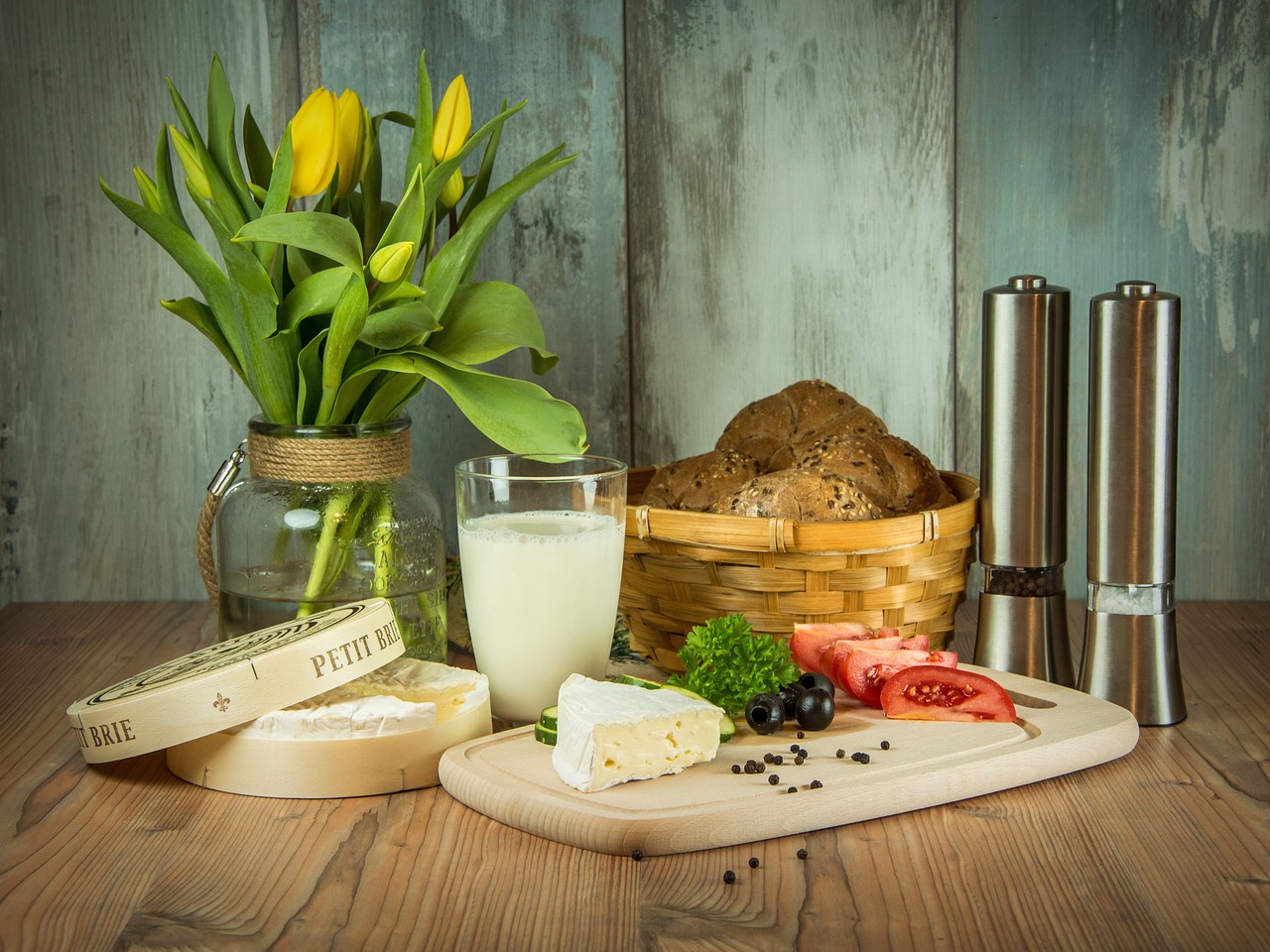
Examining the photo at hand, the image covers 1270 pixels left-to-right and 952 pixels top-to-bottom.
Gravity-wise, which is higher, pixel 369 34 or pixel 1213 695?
pixel 369 34

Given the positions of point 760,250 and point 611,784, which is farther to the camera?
point 760,250

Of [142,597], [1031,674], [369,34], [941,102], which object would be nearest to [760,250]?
[941,102]

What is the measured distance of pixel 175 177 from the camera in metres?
1.56

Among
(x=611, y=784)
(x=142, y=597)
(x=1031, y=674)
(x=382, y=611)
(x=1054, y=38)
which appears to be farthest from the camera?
(x=142, y=597)

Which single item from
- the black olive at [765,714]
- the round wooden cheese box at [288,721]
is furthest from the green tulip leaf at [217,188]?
the black olive at [765,714]

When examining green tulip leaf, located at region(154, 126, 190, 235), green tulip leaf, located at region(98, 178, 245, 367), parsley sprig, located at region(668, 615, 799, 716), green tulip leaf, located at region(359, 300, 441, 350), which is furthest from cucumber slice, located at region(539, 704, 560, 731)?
green tulip leaf, located at region(154, 126, 190, 235)

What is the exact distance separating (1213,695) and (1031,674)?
19 cm

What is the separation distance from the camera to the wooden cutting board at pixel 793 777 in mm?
905

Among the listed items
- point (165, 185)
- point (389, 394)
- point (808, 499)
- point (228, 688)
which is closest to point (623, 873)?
point (228, 688)

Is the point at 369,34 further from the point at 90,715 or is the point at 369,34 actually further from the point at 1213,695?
the point at 1213,695

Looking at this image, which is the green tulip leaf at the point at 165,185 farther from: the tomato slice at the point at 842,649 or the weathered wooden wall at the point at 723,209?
the tomato slice at the point at 842,649

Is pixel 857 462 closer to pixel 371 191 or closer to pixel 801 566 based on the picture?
pixel 801 566

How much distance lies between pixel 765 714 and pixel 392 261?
18.7 inches

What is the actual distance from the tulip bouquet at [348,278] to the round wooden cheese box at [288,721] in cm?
23
